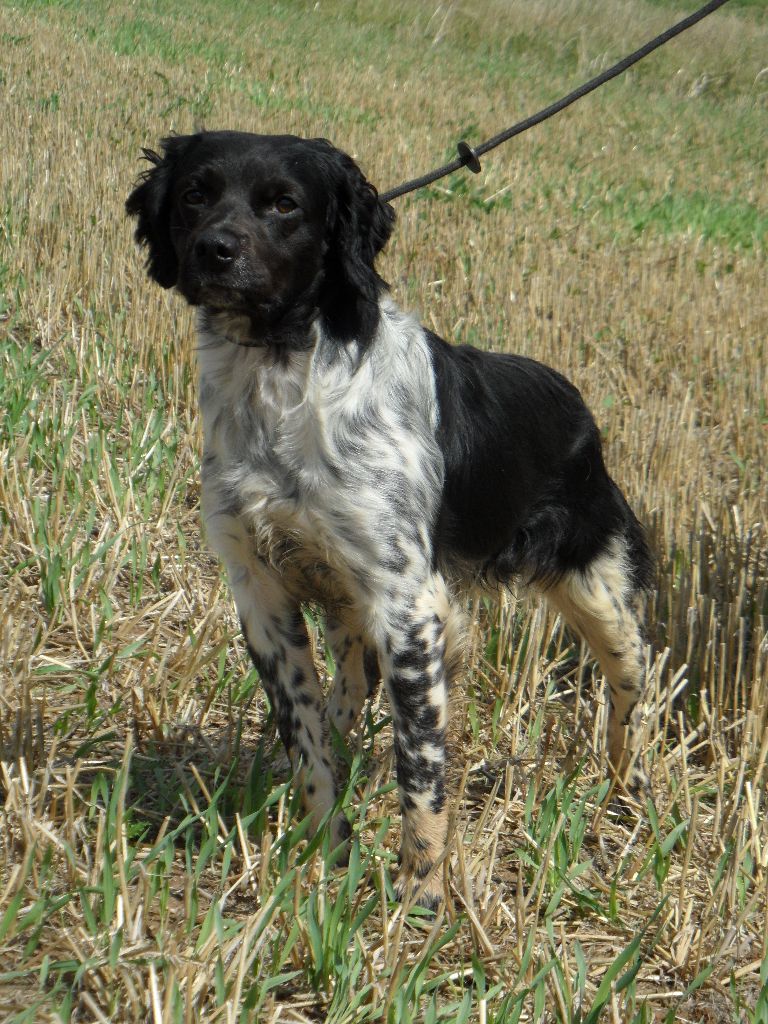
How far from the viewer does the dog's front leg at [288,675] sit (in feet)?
9.55

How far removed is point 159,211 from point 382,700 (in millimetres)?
1594

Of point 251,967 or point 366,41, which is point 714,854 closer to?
point 251,967

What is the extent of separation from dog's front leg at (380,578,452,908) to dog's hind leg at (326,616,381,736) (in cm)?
49

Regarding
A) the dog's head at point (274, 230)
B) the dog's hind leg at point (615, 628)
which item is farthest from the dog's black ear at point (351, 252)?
the dog's hind leg at point (615, 628)

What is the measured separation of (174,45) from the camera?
14.1 metres

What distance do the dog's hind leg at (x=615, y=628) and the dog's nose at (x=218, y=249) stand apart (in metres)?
1.33

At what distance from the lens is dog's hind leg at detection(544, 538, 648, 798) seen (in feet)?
10.9

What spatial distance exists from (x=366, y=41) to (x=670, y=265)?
36.8ft

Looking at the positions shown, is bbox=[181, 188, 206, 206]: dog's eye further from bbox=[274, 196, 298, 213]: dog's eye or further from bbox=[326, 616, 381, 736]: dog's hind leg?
bbox=[326, 616, 381, 736]: dog's hind leg

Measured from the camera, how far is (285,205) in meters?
2.75

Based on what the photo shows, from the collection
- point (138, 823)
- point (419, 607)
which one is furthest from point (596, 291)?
point (138, 823)

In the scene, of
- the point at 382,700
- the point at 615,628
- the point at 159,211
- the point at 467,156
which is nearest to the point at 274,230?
the point at 159,211

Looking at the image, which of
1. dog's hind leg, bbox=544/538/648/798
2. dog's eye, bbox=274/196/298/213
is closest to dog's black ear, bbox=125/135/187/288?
dog's eye, bbox=274/196/298/213

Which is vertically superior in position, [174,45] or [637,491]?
[174,45]
